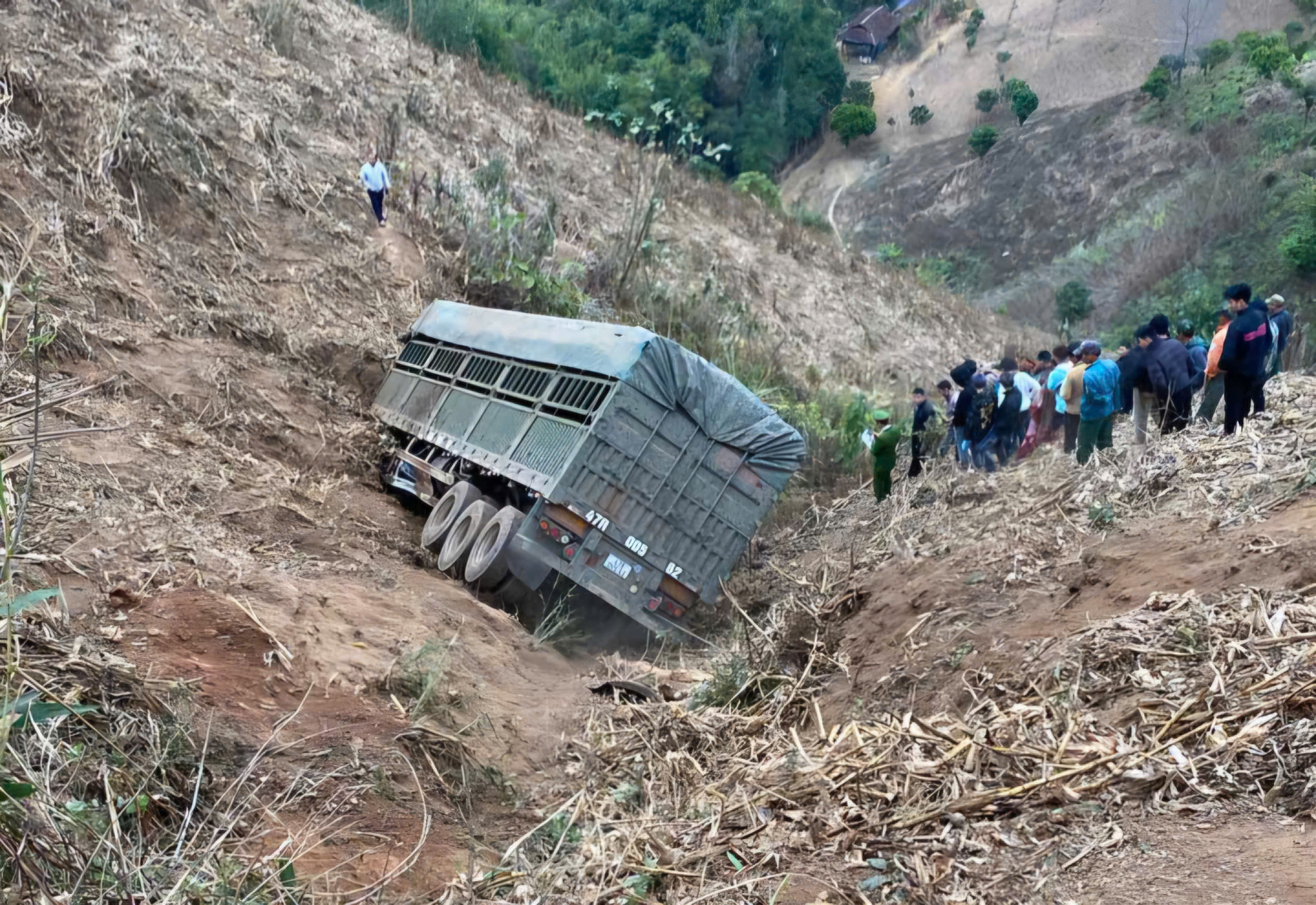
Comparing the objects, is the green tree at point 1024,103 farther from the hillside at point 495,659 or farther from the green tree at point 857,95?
the hillside at point 495,659

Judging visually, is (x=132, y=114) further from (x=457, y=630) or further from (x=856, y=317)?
(x=856, y=317)

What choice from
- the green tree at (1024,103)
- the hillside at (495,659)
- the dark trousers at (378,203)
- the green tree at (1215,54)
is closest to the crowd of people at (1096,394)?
the hillside at (495,659)

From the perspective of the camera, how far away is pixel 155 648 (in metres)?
6.45

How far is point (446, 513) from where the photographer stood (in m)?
11.4

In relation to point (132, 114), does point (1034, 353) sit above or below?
above

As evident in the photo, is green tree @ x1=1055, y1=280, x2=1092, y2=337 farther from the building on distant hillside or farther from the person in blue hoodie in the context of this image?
the person in blue hoodie

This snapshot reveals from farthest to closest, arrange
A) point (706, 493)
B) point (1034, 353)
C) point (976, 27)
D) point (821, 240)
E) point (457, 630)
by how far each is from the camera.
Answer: point (976, 27), point (821, 240), point (1034, 353), point (706, 493), point (457, 630)

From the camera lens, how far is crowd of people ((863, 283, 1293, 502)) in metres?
9.00

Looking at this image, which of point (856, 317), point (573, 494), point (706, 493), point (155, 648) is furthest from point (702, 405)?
point (856, 317)

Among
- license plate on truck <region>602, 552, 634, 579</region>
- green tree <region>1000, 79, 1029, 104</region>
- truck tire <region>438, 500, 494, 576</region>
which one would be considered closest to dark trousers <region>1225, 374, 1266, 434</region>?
license plate on truck <region>602, 552, 634, 579</region>

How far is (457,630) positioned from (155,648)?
9.19 feet

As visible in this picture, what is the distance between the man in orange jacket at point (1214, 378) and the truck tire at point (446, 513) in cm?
722

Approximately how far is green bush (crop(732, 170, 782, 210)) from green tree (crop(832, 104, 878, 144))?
21.4 metres

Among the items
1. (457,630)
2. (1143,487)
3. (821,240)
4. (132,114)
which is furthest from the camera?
(821,240)
